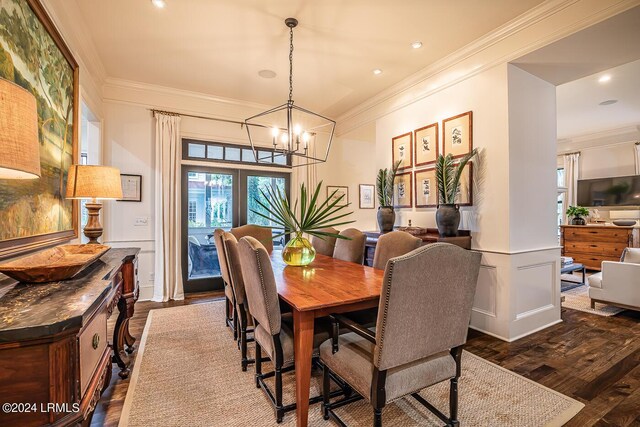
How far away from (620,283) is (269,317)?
4277 mm

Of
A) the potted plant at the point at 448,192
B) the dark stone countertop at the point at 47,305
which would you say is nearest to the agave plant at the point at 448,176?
the potted plant at the point at 448,192

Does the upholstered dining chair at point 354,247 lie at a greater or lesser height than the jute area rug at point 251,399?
greater

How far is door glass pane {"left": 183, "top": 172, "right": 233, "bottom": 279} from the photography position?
4617 millimetres

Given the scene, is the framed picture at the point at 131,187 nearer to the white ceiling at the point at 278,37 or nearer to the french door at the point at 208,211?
the french door at the point at 208,211

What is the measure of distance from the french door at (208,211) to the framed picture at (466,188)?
272cm

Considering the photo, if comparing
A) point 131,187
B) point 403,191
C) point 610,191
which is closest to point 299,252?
point 403,191

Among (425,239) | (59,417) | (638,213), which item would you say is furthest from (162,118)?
(638,213)

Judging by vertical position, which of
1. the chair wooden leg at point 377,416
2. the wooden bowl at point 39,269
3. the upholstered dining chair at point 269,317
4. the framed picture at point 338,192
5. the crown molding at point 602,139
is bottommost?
the chair wooden leg at point 377,416

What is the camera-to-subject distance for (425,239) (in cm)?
335

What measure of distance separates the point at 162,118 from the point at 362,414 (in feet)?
14.0

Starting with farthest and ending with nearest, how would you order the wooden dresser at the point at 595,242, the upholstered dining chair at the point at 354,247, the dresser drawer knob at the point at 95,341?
the wooden dresser at the point at 595,242 < the upholstered dining chair at the point at 354,247 < the dresser drawer knob at the point at 95,341

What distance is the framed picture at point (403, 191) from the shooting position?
403 centimetres

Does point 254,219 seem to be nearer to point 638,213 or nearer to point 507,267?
point 507,267

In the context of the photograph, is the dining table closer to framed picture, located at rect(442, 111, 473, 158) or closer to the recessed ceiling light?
framed picture, located at rect(442, 111, 473, 158)
